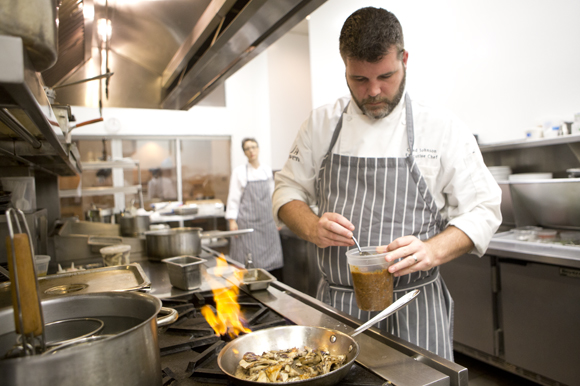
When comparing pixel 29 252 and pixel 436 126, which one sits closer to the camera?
pixel 29 252

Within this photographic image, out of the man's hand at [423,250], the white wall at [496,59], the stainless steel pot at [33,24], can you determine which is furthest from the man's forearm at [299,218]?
the white wall at [496,59]

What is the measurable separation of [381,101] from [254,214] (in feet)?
11.1

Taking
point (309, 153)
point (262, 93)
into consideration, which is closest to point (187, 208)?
point (262, 93)

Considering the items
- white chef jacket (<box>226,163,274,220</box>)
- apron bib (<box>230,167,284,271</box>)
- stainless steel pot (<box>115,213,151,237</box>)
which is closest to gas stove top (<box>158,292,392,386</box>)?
stainless steel pot (<box>115,213,151,237</box>)

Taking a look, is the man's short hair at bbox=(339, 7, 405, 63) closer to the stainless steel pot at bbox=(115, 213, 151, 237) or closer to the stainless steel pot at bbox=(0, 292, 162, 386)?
the stainless steel pot at bbox=(0, 292, 162, 386)

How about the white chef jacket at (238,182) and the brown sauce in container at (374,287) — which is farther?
the white chef jacket at (238,182)

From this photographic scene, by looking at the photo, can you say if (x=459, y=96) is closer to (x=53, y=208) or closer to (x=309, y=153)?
(x=309, y=153)

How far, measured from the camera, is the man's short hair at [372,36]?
4.24 feet

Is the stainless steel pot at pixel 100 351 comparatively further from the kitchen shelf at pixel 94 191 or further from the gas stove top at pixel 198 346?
the kitchen shelf at pixel 94 191

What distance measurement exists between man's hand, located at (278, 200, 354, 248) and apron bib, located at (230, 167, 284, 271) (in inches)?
117

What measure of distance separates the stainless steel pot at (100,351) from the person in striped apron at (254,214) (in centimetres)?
385

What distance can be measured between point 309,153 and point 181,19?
857mm

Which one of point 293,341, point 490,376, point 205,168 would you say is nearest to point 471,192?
point 293,341

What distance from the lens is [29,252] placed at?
48 cm
